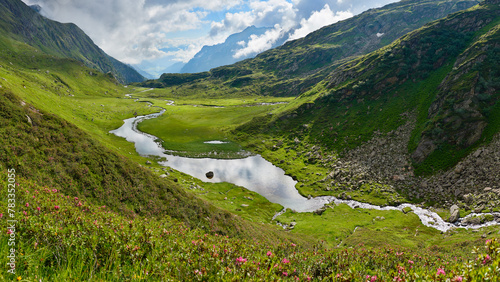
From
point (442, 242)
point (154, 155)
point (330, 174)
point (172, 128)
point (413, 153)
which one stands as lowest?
point (442, 242)

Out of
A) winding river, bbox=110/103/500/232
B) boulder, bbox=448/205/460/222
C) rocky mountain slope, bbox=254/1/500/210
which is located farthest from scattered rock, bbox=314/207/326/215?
boulder, bbox=448/205/460/222

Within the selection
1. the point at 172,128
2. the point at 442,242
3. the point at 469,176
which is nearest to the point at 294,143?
the point at 469,176

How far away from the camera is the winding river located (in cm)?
5109

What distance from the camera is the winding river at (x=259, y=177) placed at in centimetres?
5109

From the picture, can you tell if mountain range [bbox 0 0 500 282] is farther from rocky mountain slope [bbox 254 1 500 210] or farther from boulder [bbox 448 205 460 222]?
rocky mountain slope [bbox 254 1 500 210]

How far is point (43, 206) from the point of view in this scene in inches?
422

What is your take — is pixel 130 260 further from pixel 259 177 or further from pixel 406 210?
pixel 259 177

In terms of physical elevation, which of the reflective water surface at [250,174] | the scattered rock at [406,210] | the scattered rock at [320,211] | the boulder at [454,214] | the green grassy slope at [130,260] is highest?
the green grassy slope at [130,260]

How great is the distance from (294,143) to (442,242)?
6743 centimetres

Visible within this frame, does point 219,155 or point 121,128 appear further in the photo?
point 121,128

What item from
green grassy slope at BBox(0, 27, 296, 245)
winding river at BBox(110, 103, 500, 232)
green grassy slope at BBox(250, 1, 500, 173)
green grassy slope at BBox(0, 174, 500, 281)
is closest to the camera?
green grassy slope at BBox(0, 174, 500, 281)

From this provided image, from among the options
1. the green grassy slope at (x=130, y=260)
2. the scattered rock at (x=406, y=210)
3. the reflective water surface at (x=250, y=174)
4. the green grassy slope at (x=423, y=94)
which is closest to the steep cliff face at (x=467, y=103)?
the green grassy slope at (x=423, y=94)

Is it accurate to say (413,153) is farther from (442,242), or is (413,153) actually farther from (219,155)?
(219,155)

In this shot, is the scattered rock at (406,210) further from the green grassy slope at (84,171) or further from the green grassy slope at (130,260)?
the green grassy slope at (130,260)
